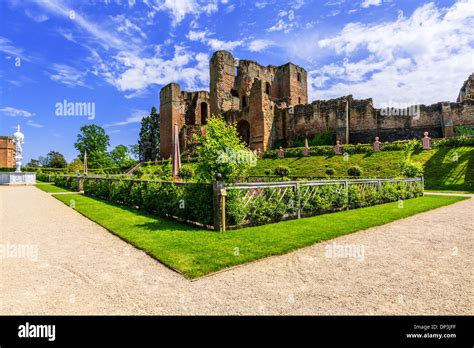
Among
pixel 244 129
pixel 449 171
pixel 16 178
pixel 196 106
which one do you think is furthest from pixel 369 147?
pixel 16 178

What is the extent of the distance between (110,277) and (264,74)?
166ft

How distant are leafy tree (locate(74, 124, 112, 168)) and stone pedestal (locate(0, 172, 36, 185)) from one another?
2632cm

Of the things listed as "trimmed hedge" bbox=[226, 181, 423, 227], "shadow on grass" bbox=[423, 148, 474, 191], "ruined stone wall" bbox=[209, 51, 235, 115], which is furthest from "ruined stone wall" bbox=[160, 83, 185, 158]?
"trimmed hedge" bbox=[226, 181, 423, 227]

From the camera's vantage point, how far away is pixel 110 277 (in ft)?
14.1

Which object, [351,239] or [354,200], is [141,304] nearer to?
[351,239]

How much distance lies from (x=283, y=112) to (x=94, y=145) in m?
46.1

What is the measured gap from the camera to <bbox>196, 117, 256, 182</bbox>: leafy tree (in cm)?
747

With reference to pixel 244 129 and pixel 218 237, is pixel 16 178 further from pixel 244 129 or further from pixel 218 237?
pixel 218 237

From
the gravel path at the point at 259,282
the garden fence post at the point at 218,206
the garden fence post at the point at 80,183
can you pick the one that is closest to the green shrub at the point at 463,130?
the gravel path at the point at 259,282

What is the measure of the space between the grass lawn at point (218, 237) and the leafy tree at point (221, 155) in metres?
1.63

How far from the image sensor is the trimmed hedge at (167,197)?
25.2 feet

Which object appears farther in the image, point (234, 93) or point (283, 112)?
point (234, 93)

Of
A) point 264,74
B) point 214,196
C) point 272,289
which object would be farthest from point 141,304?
point 264,74

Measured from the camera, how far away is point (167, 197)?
952 cm
